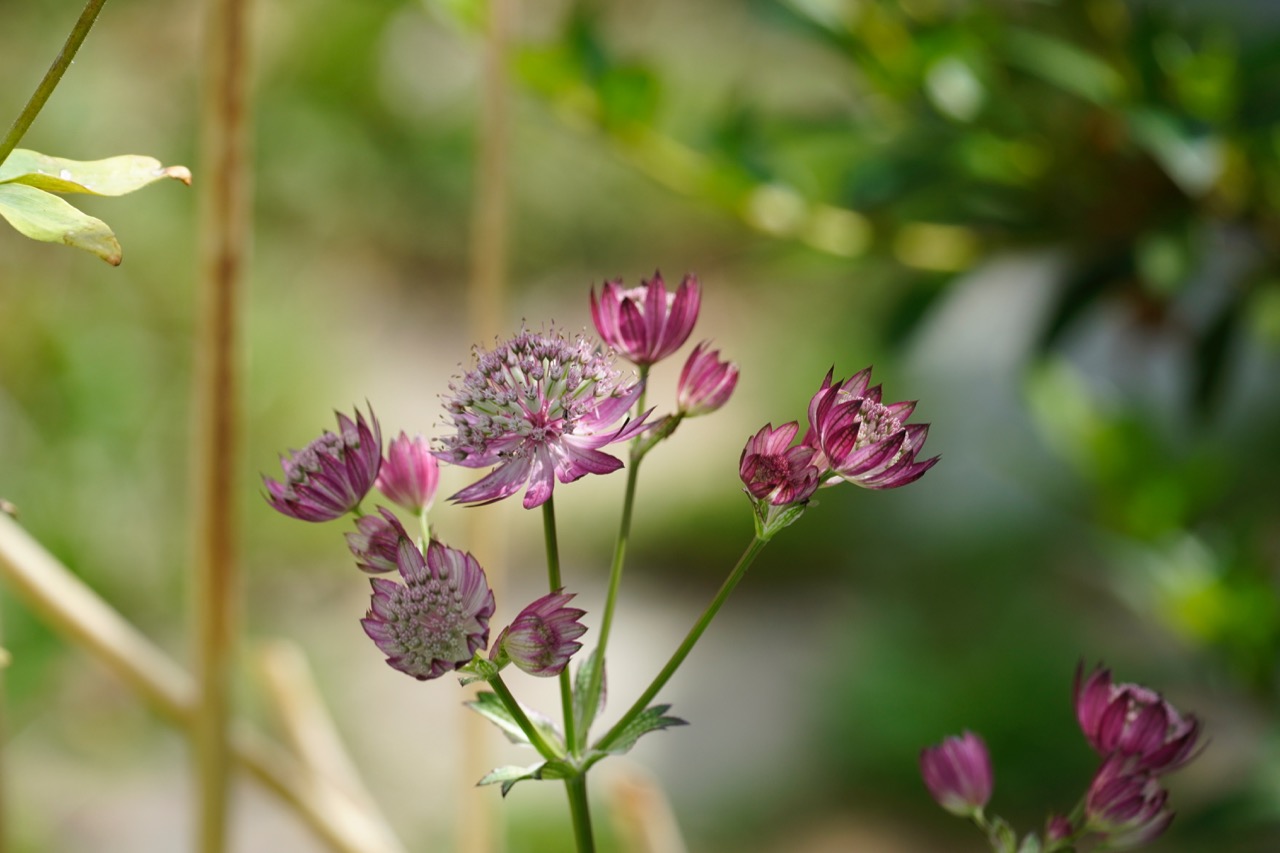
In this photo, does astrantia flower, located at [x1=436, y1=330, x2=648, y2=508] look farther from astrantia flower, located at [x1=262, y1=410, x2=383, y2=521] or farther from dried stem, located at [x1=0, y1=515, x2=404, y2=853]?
dried stem, located at [x1=0, y1=515, x2=404, y2=853]

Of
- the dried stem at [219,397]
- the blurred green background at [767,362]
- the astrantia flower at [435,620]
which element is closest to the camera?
the astrantia flower at [435,620]

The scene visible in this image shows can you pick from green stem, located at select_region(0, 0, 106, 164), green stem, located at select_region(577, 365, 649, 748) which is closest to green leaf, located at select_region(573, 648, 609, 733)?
green stem, located at select_region(577, 365, 649, 748)

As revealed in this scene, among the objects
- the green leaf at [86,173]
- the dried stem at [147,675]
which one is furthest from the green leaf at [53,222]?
the dried stem at [147,675]

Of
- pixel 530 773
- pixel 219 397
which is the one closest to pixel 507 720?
pixel 530 773

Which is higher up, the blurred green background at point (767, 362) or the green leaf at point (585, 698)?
the blurred green background at point (767, 362)

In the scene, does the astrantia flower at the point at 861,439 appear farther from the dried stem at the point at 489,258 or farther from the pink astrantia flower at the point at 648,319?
the dried stem at the point at 489,258

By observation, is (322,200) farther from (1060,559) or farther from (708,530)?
(1060,559)
